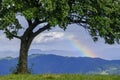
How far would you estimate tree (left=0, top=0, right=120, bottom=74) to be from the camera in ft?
172

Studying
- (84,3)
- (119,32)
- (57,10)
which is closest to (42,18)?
(57,10)

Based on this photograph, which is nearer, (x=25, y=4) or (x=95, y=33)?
(x=25, y=4)

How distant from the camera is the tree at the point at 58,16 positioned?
2066 inches

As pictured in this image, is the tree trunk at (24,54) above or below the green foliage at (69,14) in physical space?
below

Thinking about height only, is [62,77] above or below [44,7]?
below

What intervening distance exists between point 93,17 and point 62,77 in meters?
17.6

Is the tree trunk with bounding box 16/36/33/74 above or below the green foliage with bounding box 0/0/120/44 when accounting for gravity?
below

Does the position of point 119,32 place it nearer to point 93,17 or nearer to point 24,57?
point 93,17

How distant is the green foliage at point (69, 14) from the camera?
52.4 meters

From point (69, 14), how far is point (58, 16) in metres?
3.45

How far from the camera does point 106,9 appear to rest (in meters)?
55.9

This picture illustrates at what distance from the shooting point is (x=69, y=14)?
56.4 meters

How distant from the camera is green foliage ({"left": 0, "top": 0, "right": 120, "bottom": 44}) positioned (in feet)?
172

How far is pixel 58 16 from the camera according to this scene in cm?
5325
